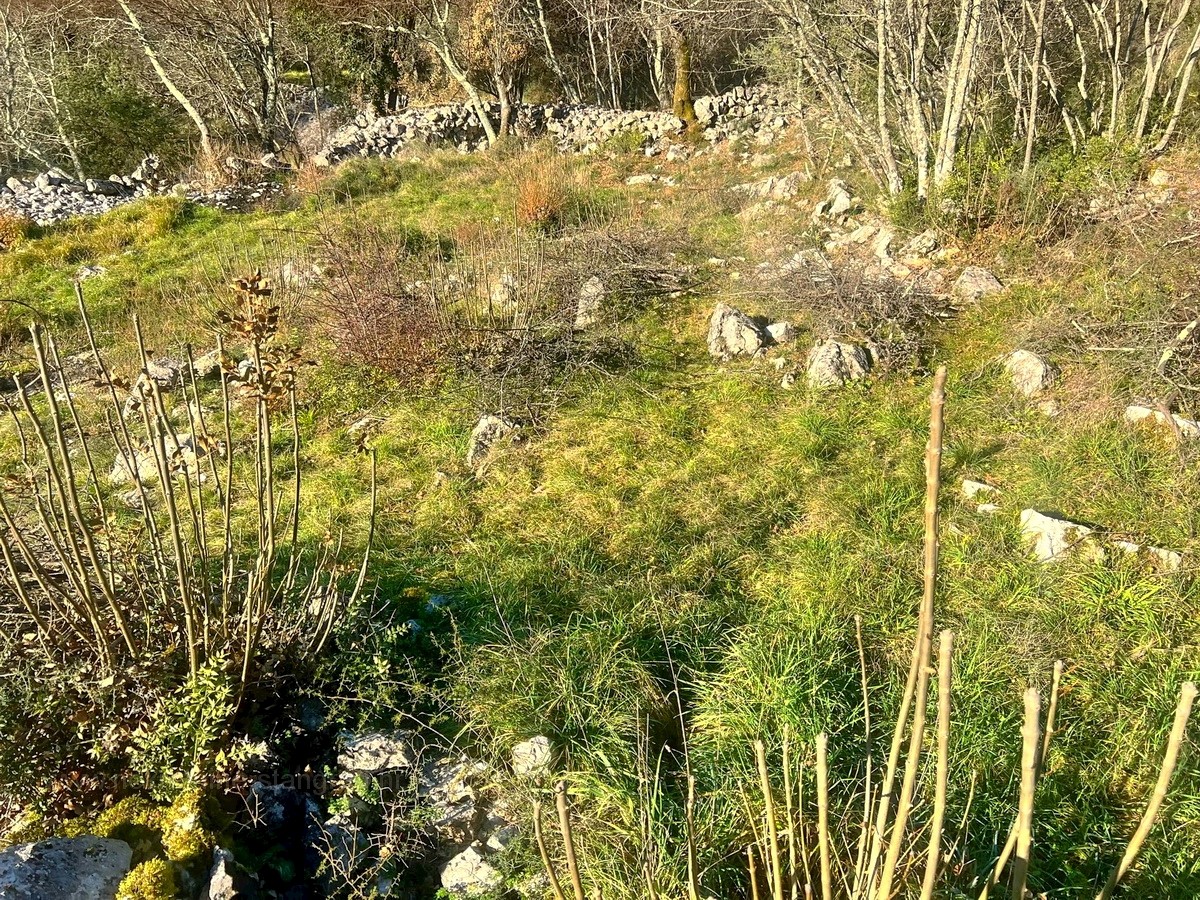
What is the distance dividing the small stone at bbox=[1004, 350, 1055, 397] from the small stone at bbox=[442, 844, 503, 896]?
4.13 meters

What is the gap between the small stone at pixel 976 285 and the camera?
5785 millimetres

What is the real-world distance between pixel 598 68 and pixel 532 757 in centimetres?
1909

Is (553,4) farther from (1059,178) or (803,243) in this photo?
(1059,178)

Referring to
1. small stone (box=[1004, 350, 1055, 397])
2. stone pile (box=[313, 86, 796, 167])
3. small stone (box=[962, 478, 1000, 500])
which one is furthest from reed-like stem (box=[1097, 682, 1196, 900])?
stone pile (box=[313, 86, 796, 167])

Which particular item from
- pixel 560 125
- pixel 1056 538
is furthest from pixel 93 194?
pixel 1056 538

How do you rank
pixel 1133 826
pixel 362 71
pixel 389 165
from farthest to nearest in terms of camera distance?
1. pixel 362 71
2. pixel 389 165
3. pixel 1133 826

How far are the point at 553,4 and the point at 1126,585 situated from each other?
18.6m

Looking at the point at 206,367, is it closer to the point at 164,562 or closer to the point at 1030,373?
the point at 164,562

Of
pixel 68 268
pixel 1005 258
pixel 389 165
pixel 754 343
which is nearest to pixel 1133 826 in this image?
pixel 754 343

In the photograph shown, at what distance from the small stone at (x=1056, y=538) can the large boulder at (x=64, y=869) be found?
12.3ft

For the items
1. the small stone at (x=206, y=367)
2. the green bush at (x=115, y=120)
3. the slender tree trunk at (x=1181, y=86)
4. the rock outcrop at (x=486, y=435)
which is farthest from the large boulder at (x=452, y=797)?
the green bush at (x=115, y=120)

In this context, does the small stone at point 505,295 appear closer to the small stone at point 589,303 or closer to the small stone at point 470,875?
the small stone at point 589,303

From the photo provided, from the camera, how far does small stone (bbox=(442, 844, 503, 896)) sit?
7.89ft

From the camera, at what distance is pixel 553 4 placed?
17.8 meters
